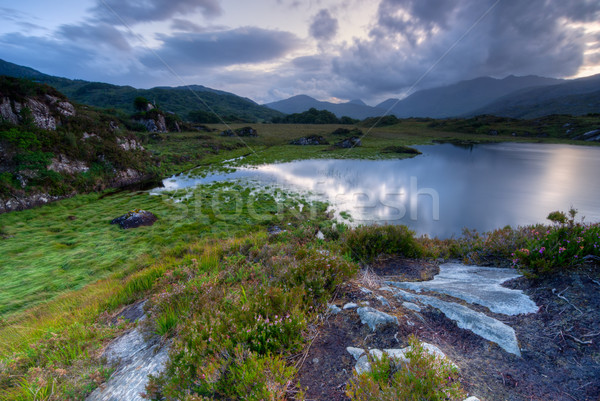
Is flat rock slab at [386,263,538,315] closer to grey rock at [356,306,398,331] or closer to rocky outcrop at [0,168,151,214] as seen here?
grey rock at [356,306,398,331]

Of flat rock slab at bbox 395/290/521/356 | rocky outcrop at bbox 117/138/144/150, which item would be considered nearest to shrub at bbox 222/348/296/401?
flat rock slab at bbox 395/290/521/356

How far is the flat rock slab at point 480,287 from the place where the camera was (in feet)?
12.6

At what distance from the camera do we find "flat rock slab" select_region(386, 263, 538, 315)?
3.86 m

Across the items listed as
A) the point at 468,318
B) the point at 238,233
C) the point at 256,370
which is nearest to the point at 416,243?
the point at 468,318

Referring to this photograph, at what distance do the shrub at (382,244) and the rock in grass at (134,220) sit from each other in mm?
12275

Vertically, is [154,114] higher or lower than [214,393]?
higher

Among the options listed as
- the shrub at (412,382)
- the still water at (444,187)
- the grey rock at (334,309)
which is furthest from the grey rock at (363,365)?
the still water at (444,187)

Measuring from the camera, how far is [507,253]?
599 cm

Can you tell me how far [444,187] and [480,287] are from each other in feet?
59.1

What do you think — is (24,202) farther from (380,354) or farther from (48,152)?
(380,354)

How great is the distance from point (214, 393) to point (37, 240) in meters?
14.4

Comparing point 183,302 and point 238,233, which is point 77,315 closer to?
point 183,302

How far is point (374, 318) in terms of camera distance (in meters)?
3.57

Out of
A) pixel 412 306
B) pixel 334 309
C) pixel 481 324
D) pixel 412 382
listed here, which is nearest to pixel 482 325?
pixel 481 324
